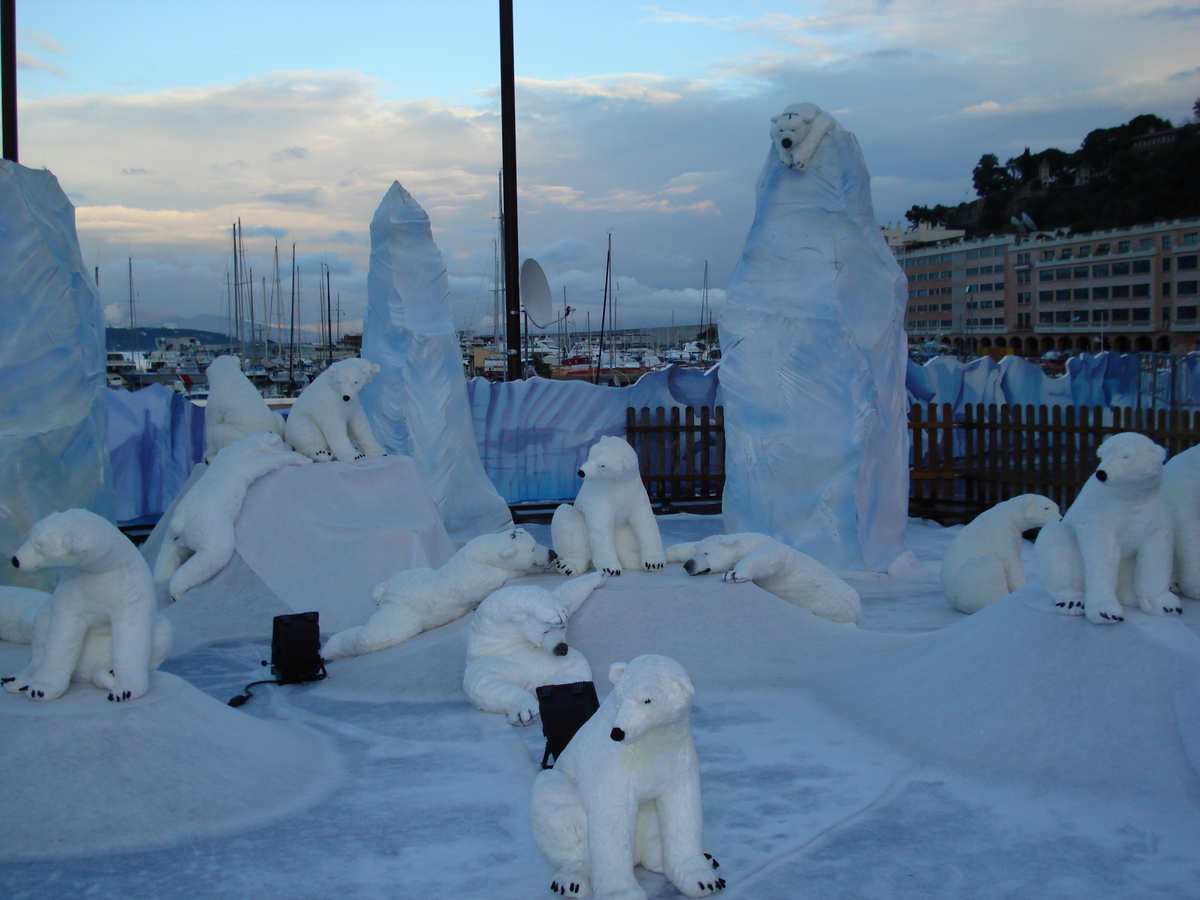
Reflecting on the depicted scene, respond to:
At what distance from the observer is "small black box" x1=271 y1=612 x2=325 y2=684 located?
192 inches

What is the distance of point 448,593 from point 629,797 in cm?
296

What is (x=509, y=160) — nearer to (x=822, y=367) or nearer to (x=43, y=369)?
(x=822, y=367)

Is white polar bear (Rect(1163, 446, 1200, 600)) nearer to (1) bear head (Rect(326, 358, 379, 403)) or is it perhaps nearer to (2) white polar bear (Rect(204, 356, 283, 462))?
(1) bear head (Rect(326, 358, 379, 403))

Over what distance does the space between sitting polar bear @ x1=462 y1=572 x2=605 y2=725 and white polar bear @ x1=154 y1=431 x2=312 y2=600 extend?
257 cm

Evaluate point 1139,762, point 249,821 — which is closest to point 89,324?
point 249,821

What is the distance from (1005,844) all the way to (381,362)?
767 cm

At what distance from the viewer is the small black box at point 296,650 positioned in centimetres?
488

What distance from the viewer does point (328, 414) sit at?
7.25 m

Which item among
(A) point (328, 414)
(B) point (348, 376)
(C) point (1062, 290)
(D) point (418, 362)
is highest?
(C) point (1062, 290)

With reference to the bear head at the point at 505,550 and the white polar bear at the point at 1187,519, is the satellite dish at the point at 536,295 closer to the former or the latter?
the bear head at the point at 505,550

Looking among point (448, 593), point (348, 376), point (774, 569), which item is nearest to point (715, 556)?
point (774, 569)

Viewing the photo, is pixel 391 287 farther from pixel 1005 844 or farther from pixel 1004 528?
pixel 1005 844

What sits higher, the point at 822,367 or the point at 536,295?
the point at 536,295

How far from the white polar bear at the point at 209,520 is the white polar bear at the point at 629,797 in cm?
433
